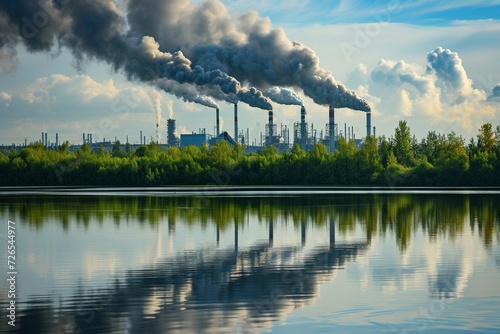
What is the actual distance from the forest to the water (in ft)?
192

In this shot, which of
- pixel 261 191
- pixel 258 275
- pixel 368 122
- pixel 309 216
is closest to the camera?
pixel 258 275

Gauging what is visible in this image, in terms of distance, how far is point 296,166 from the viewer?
363 feet

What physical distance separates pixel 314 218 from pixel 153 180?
76.9 m

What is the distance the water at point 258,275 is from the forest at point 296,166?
58.7m

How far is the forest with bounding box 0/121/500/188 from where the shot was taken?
320 ft

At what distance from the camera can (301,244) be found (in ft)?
94.8

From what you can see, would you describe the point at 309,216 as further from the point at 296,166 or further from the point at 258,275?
the point at 296,166

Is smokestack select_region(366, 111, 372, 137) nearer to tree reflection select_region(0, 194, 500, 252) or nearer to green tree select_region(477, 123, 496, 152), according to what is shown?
green tree select_region(477, 123, 496, 152)

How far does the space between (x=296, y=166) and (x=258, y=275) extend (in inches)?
3526

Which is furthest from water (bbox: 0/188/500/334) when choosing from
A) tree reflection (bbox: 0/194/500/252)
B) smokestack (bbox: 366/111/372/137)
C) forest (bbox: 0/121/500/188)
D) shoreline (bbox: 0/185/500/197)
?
smokestack (bbox: 366/111/372/137)

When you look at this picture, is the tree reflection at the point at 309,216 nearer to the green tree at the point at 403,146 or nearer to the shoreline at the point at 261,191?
the shoreline at the point at 261,191

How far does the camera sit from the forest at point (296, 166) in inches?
3846

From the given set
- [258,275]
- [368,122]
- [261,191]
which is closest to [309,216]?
[258,275]

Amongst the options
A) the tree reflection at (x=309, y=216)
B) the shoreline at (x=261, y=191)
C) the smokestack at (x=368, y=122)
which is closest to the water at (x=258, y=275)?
the tree reflection at (x=309, y=216)
